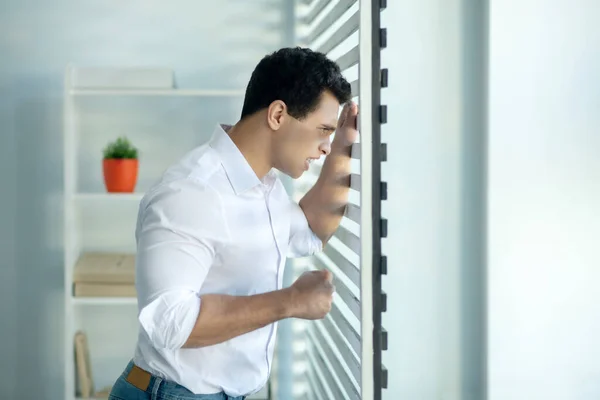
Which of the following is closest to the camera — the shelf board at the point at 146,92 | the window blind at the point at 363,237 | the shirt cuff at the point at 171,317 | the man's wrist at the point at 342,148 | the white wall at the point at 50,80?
the shirt cuff at the point at 171,317

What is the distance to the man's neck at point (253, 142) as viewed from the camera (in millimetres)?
1424

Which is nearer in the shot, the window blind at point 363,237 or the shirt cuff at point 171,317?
the shirt cuff at point 171,317

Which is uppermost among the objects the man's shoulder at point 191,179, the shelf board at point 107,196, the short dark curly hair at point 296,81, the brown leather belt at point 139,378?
the short dark curly hair at point 296,81

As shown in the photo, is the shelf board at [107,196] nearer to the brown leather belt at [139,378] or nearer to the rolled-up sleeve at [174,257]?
the brown leather belt at [139,378]

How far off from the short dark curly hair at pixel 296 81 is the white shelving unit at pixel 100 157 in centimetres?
117

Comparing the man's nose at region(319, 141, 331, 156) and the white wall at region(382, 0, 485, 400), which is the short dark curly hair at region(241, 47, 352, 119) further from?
the white wall at region(382, 0, 485, 400)

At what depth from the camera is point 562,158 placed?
240 cm

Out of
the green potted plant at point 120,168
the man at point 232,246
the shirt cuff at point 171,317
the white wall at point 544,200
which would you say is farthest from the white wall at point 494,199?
the shirt cuff at point 171,317

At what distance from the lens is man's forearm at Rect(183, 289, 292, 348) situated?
4.10 ft

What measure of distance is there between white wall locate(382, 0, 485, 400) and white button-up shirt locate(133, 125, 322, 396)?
0.97m

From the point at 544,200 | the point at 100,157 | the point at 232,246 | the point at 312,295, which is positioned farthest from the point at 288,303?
the point at 100,157

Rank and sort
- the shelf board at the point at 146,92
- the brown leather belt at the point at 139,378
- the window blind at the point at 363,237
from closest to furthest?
the window blind at the point at 363,237 → the brown leather belt at the point at 139,378 → the shelf board at the point at 146,92

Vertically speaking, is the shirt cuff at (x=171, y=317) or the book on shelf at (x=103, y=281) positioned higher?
the shirt cuff at (x=171, y=317)

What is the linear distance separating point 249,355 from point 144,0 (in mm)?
1542
